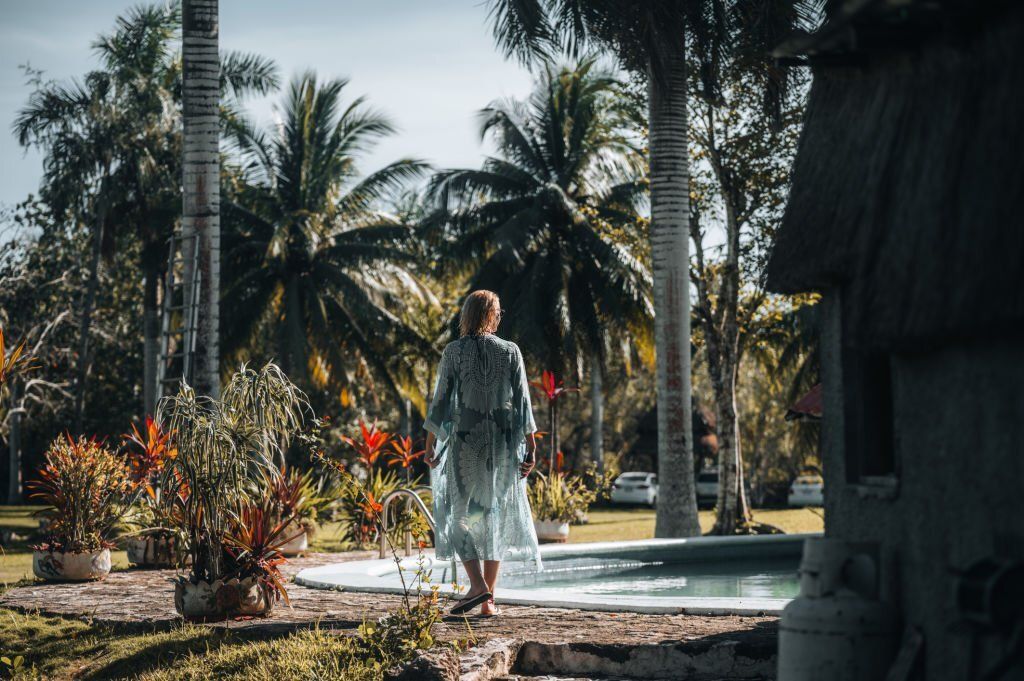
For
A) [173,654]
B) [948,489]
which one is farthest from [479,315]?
[948,489]

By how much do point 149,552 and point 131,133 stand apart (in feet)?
53.3

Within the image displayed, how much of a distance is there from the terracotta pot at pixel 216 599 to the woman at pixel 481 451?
1228mm

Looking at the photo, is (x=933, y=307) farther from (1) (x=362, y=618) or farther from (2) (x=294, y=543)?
(2) (x=294, y=543)

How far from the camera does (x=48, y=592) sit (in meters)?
8.47

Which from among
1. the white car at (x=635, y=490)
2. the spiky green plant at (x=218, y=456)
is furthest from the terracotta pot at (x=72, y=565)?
the white car at (x=635, y=490)

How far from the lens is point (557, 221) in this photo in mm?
24734

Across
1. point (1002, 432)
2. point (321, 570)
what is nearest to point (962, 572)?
point (1002, 432)

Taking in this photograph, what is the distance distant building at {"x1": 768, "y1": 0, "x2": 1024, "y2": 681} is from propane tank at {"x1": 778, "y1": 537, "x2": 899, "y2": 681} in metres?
0.08

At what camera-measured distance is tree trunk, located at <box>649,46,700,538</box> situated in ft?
46.3

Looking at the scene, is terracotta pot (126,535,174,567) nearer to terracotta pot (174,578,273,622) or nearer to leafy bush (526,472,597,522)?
terracotta pot (174,578,273,622)

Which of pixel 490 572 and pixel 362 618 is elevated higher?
pixel 490 572

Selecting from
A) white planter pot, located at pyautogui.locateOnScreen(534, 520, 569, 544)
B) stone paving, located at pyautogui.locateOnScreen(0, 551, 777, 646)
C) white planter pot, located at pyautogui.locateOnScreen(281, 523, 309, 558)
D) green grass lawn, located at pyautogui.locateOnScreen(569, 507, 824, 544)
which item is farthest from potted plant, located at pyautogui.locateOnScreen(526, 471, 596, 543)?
stone paving, located at pyautogui.locateOnScreen(0, 551, 777, 646)

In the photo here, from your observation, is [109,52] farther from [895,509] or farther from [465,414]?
[895,509]

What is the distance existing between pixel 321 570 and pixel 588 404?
104ft
